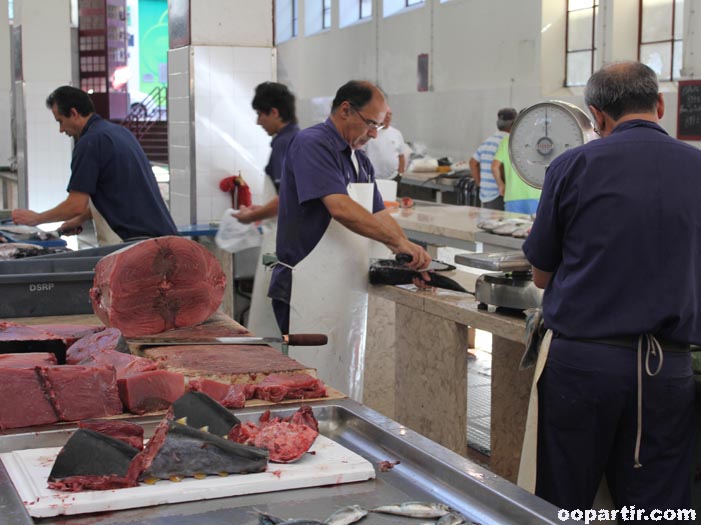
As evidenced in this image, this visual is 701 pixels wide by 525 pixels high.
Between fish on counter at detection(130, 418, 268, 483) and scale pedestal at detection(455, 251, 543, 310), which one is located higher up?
scale pedestal at detection(455, 251, 543, 310)

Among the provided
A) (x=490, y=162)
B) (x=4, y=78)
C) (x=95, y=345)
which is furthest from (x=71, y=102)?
(x=4, y=78)

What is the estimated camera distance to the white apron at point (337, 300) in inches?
183

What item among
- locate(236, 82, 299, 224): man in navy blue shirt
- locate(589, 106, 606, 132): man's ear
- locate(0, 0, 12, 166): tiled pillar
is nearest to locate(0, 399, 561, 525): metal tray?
locate(589, 106, 606, 132): man's ear

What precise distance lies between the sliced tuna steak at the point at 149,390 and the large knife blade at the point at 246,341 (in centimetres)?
60

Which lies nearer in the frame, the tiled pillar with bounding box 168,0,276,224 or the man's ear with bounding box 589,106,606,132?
the man's ear with bounding box 589,106,606,132

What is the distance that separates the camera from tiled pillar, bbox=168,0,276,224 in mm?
7777

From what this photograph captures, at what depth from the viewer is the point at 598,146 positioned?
3.10 m

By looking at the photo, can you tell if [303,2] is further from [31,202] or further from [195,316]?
[195,316]

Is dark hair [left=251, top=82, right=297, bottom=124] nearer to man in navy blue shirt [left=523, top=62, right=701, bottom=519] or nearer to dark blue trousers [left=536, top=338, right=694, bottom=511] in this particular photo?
man in navy blue shirt [left=523, top=62, right=701, bottom=519]

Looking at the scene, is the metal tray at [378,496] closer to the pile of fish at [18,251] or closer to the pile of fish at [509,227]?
the pile of fish at [18,251]

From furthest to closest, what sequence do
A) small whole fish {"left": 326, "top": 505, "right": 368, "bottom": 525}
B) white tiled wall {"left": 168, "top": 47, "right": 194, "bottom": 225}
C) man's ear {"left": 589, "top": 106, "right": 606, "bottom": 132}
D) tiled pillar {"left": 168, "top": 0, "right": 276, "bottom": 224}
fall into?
white tiled wall {"left": 168, "top": 47, "right": 194, "bottom": 225}, tiled pillar {"left": 168, "top": 0, "right": 276, "bottom": 224}, man's ear {"left": 589, "top": 106, "right": 606, "bottom": 132}, small whole fish {"left": 326, "top": 505, "right": 368, "bottom": 525}

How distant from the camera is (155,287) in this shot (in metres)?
3.51

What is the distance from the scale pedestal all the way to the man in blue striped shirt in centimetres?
661

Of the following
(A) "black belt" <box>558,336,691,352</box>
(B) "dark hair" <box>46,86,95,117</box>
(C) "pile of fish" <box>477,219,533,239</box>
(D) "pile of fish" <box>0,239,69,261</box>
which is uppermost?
(B) "dark hair" <box>46,86,95,117</box>
